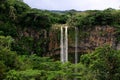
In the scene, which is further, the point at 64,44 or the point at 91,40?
the point at 64,44

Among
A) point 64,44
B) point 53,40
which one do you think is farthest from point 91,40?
point 53,40

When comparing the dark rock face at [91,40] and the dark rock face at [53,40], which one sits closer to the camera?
the dark rock face at [53,40]

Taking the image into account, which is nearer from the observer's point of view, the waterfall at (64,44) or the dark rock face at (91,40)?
the waterfall at (64,44)

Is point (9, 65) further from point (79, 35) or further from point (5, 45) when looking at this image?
point (79, 35)

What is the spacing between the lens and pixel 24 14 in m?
37.0

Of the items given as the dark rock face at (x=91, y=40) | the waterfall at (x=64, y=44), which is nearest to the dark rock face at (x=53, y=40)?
the dark rock face at (x=91, y=40)

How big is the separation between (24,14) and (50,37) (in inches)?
115

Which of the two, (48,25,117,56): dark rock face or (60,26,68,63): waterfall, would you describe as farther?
(48,25,117,56): dark rock face

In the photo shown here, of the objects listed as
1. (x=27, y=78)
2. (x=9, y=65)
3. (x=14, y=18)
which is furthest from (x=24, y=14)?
(x=27, y=78)

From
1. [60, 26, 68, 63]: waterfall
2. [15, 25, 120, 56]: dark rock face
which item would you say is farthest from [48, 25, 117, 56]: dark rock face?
[60, 26, 68, 63]: waterfall

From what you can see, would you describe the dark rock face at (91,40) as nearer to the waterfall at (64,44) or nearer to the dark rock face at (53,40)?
the dark rock face at (53,40)

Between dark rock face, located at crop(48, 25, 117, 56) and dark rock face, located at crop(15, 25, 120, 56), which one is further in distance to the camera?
dark rock face, located at crop(48, 25, 117, 56)

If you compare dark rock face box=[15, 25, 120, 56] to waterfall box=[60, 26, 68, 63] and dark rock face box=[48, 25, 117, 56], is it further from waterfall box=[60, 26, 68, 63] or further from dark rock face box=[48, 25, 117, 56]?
waterfall box=[60, 26, 68, 63]

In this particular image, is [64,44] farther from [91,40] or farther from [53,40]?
[91,40]
